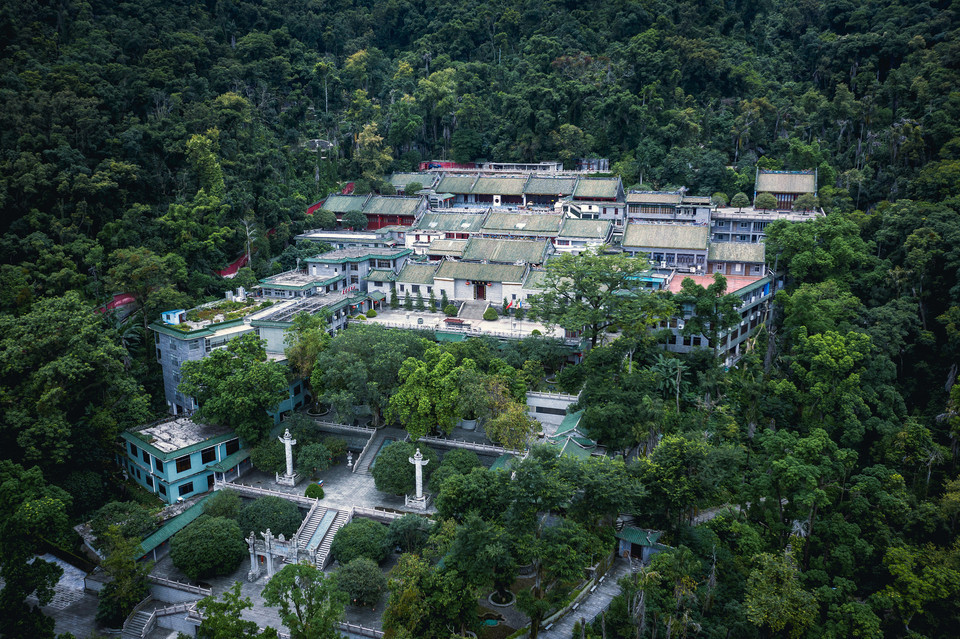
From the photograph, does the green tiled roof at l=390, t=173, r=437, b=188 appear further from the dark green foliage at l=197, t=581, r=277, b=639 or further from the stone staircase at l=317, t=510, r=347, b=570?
the dark green foliage at l=197, t=581, r=277, b=639

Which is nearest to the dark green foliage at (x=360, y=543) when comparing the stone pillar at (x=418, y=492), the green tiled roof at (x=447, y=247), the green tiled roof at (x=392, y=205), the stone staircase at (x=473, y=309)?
the stone pillar at (x=418, y=492)

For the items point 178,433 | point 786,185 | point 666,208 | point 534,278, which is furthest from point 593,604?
point 786,185

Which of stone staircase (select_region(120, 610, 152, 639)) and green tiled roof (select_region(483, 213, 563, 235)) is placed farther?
green tiled roof (select_region(483, 213, 563, 235))

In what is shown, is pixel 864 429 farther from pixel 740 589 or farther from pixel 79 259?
pixel 79 259

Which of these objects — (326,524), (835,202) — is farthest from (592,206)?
(326,524)

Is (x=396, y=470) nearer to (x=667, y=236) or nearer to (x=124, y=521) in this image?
(x=124, y=521)

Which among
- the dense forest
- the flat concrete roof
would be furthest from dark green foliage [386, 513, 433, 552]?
the flat concrete roof

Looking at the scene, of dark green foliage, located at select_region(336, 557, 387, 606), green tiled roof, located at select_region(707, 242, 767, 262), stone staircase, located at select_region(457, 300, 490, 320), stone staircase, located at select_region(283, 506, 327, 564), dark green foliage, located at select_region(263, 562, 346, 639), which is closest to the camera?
dark green foliage, located at select_region(263, 562, 346, 639)

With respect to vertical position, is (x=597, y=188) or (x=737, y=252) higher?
(x=597, y=188)
